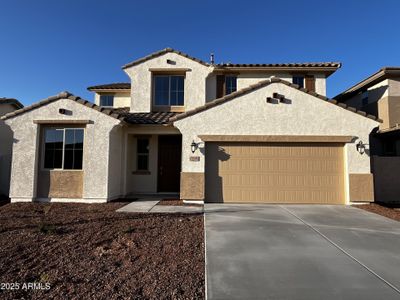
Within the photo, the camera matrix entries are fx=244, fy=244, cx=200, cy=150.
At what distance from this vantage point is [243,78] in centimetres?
1472

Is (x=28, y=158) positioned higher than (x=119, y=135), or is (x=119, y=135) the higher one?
(x=119, y=135)

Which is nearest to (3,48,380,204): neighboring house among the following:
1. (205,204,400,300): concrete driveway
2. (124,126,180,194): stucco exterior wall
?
(124,126,180,194): stucco exterior wall

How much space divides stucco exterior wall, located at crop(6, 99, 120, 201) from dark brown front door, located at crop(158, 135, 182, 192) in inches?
122

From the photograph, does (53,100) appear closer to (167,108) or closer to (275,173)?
(167,108)

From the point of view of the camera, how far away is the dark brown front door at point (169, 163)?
1285 centimetres

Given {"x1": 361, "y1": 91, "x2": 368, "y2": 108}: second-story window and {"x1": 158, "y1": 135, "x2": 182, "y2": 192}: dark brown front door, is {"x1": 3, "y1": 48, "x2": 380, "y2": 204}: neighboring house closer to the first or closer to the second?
{"x1": 158, "y1": 135, "x2": 182, "y2": 192}: dark brown front door

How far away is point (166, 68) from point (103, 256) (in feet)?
37.6

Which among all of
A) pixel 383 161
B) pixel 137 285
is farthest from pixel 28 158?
pixel 383 161

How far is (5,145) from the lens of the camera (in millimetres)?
13648

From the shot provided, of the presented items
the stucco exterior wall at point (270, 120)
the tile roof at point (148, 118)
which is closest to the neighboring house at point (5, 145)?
the tile roof at point (148, 118)

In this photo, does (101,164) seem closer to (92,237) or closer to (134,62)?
(92,237)

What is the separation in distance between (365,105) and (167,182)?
14.5 meters

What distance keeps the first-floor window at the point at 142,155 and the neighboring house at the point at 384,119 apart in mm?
10909

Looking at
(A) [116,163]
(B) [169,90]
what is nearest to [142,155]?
(A) [116,163]
